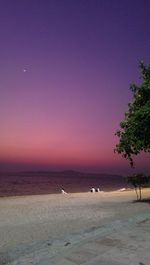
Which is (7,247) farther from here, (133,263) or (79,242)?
(133,263)

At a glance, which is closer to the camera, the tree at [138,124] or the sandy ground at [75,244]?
the sandy ground at [75,244]

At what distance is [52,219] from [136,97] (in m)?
9.36

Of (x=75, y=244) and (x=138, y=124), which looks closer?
(x=75, y=244)

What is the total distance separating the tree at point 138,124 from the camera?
2060cm

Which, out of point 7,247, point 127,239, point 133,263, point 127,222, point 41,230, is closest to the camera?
point 133,263

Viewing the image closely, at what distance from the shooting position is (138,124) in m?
20.8

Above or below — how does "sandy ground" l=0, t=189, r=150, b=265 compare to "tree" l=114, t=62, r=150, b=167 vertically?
below

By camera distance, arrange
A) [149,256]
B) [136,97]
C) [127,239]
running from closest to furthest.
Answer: [149,256], [127,239], [136,97]

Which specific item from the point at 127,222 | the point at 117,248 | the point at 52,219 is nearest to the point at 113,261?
the point at 117,248

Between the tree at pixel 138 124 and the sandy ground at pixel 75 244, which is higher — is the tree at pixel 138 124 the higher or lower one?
the higher one

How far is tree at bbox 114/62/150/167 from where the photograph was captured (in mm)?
20603

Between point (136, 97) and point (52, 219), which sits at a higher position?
point (136, 97)

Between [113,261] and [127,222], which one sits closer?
[113,261]

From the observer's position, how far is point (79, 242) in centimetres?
966
